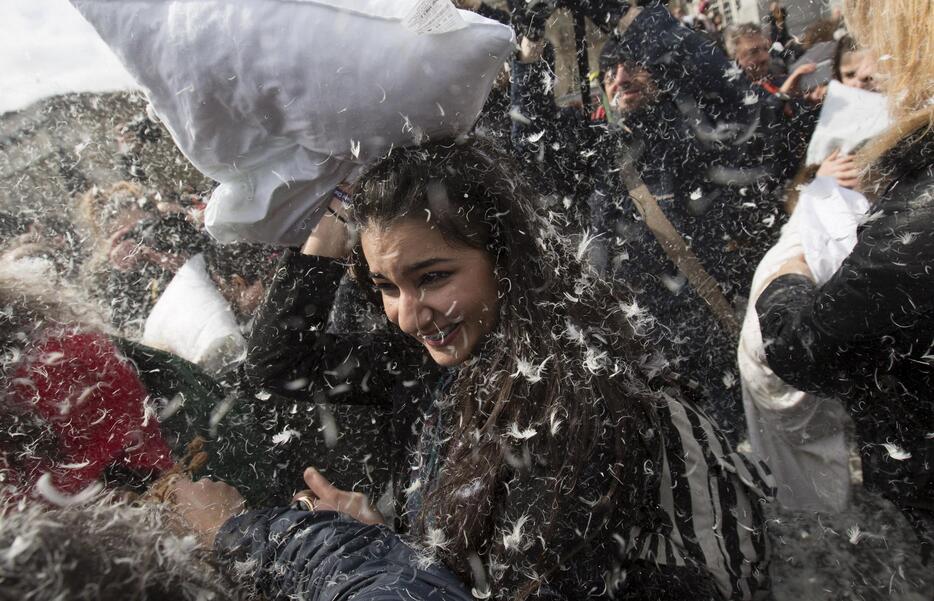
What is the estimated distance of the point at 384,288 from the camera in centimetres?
134

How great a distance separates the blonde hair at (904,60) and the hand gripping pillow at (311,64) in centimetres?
69

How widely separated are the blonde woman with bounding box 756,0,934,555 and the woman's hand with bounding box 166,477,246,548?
1.34 metres

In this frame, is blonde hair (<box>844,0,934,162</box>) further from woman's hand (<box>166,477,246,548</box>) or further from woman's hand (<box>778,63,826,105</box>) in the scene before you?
woman's hand (<box>166,477,246,548</box>)

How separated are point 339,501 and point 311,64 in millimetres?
1011

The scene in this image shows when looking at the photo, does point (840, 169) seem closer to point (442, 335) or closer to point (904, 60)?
point (904, 60)

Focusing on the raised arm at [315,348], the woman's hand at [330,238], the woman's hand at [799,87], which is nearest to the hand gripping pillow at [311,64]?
the woman's hand at [330,238]

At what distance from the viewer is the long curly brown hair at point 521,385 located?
1.04 m

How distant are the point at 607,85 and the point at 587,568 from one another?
186cm

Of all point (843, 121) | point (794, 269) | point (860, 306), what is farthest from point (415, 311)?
point (843, 121)

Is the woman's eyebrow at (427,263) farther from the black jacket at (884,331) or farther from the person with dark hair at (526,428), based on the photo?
the black jacket at (884,331)

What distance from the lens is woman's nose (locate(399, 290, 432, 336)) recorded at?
1243 millimetres

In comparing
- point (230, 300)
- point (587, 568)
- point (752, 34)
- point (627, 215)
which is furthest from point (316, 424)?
point (752, 34)

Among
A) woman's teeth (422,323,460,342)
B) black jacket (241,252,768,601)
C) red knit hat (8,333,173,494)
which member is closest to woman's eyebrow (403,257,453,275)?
woman's teeth (422,323,460,342)

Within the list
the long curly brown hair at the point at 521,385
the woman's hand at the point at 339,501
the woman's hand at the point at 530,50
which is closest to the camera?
the long curly brown hair at the point at 521,385
